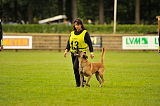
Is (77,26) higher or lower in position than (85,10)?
lower

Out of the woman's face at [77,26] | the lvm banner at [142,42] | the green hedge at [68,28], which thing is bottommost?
the lvm banner at [142,42]

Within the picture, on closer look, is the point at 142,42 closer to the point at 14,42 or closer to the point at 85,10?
the point at 14,42

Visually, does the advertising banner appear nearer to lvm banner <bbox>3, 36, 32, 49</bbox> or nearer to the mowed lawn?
lvm banner <bbox>3, 36, 32, 49</bbox>

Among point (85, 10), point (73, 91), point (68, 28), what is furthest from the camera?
point (85, 10)

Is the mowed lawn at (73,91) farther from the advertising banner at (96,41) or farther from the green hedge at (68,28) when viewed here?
the green hedge at (68,28)

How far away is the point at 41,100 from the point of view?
11.4 metres

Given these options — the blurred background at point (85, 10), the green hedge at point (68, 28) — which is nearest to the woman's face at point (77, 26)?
the green hedge at point (68, 28)

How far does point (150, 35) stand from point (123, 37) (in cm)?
190

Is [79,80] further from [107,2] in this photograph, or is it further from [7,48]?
[107,2]

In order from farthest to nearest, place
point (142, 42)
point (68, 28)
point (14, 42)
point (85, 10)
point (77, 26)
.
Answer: point (85, 10)
point (68, 28)
point (142, 42)
point (14, 42)
point (77, 26)

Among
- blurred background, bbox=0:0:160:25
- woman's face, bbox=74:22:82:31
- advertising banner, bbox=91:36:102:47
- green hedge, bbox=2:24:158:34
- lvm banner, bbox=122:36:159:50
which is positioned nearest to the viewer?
woman's face, bbox=74:22:82:31

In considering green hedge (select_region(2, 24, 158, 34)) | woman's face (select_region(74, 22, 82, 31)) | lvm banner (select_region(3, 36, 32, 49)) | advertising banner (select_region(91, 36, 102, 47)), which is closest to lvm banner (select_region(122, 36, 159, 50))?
advertising banner (select_region(91, 36, 102, 47))

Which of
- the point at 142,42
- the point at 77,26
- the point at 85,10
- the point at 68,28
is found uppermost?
the point at 85,10

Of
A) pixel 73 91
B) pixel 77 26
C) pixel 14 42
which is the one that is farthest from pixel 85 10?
pixel 73 91
